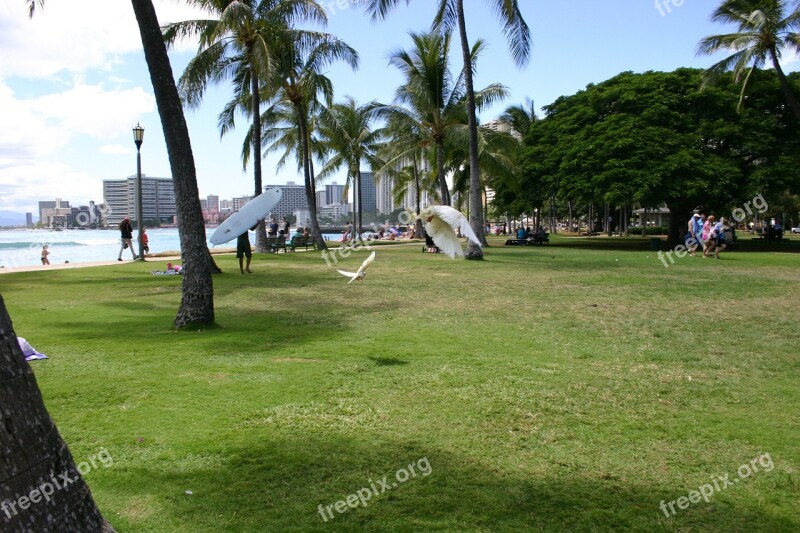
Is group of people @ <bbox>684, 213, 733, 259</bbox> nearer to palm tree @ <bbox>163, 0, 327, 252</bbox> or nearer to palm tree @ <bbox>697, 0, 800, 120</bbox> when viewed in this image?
palm tree @ <bbox>697, 0, 800, 120</bbox>

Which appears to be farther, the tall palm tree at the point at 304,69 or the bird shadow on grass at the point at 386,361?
the tall palm tree at the point at 304,69

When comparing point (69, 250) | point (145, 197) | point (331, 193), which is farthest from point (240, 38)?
point (331, 193)

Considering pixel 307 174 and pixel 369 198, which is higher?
pixel 369 198

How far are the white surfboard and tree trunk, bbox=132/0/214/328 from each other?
4.14ft

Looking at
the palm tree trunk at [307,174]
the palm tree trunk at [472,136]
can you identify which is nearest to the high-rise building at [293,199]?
the palm tree trunk at [307,174]

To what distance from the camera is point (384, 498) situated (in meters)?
3.39

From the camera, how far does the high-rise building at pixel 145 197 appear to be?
5822 centimetres

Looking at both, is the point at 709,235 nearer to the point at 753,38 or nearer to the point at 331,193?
the point at 753,38

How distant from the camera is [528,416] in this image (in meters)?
4.63

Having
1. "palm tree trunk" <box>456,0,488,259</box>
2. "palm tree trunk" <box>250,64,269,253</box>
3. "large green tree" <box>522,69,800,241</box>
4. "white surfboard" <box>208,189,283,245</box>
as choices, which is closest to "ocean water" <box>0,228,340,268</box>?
"white surfboard" <box>208,189,283,245</box>

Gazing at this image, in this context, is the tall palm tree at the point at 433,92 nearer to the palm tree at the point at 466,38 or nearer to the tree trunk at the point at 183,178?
the palm tree at the point at 466,38
